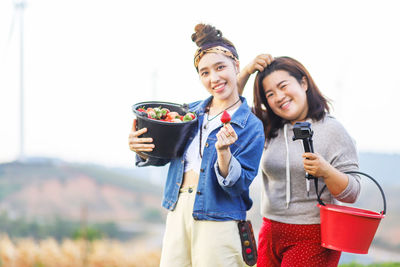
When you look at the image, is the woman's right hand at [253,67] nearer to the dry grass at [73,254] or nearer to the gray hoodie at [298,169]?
the gray hoodie at [298,169]

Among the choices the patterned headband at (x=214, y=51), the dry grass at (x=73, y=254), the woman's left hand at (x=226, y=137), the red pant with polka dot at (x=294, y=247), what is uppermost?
the patterned headband at (x=214, y=51)

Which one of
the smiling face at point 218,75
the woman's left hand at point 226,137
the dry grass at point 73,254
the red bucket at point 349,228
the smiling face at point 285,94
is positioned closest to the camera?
the woman's left hand at point 226,137

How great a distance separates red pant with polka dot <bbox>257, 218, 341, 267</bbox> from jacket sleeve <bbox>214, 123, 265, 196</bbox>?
528 mm

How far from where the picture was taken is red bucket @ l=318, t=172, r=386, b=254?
6.82 feet

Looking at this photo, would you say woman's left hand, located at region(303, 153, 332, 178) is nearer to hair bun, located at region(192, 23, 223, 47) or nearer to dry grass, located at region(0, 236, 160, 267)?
hair bun, located at region(192, 23, 223, 47)

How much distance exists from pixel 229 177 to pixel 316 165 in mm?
503

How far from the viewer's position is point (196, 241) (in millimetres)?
2199

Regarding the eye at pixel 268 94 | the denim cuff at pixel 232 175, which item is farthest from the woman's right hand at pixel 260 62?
the denim cuff at pixel 232 175

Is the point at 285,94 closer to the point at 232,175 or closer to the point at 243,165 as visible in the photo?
the point at 243,165

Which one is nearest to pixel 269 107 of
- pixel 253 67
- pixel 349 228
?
pixel 253 67

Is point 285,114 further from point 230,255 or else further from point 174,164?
point 230,255

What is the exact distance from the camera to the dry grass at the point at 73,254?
5.69 m

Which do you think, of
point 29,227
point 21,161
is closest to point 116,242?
point 29,227

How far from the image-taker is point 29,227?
8250 millimetres
